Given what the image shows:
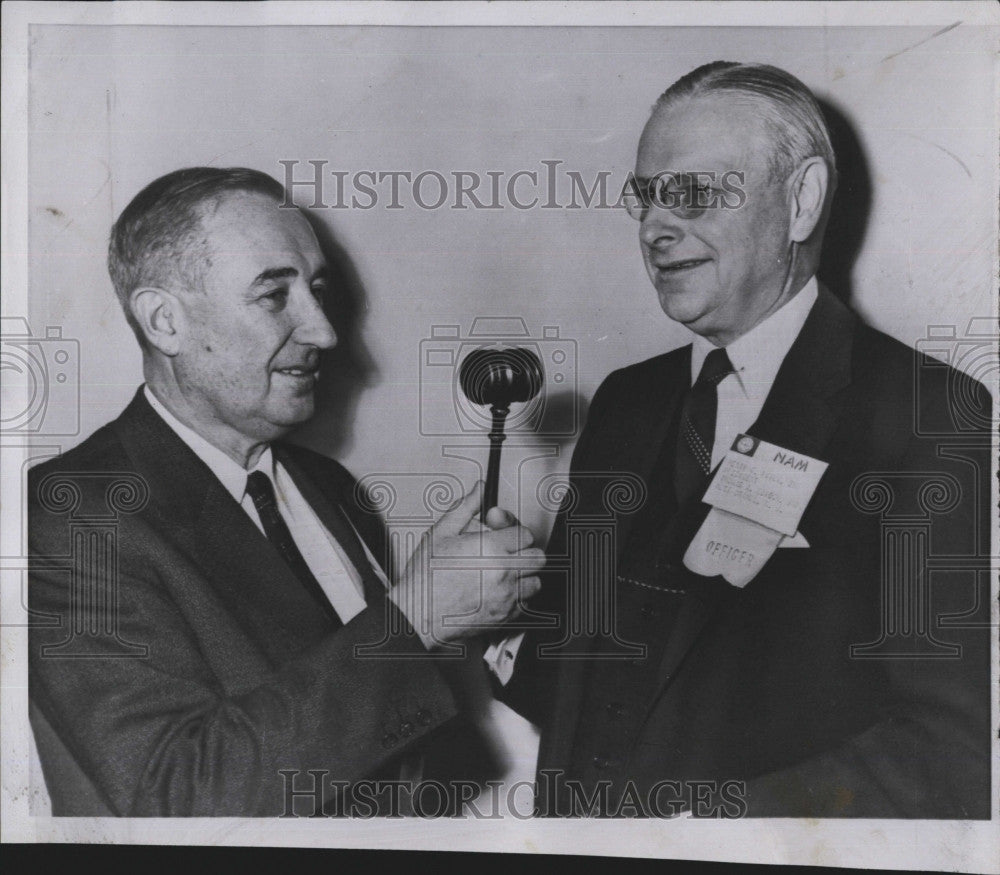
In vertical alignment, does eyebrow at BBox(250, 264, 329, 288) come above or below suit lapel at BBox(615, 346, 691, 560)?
above

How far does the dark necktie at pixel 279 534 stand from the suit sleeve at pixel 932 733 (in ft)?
2.52

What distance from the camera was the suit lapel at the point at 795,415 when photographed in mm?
1693

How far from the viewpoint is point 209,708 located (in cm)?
171

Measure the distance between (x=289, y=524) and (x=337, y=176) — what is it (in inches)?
22.8

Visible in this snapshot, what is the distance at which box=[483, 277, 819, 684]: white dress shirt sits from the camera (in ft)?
5.64

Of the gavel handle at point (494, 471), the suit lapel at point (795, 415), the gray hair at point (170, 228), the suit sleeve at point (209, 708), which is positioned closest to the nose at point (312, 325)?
the gray hair at point (170, 228)

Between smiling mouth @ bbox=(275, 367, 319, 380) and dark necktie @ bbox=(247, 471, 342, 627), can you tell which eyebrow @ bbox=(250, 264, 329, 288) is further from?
dark necktie @ bbox=(247, 471, 342, 627)

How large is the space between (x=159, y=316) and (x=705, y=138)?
36.5 inches

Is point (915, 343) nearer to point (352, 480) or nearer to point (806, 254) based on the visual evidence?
point (806, 254)

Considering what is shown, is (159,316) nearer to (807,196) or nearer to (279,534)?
(279,534)

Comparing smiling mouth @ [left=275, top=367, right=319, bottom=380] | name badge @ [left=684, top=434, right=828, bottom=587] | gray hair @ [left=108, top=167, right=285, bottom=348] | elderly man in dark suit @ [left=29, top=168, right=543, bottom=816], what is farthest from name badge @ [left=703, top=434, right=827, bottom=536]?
gray hair @ [left=108, top=167, right=285, bottom=348]

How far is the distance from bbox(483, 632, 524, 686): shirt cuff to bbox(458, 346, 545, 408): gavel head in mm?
384

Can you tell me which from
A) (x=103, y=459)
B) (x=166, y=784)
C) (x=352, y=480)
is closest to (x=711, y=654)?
(x=352, y=480)

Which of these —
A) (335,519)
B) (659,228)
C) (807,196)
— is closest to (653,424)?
(659,228)
